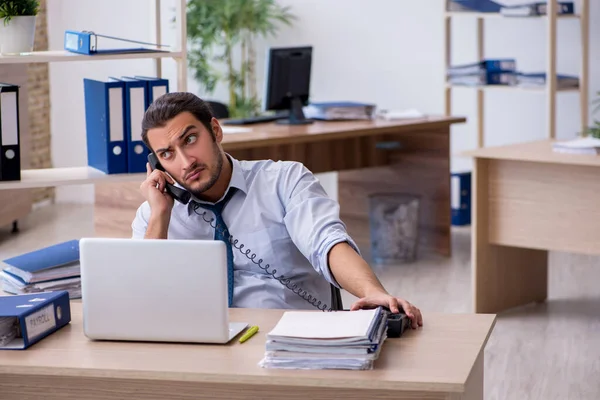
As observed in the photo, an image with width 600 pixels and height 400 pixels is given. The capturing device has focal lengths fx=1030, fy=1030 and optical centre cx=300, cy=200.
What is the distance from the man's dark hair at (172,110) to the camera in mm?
2500

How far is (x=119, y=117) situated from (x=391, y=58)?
13.5 ft

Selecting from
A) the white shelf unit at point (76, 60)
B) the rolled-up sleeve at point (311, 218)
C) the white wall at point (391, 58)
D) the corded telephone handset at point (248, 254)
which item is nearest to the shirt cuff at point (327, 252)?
the rolled-up sleeve at point (311, 218)

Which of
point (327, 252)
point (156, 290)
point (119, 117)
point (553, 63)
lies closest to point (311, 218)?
point (327, 252)

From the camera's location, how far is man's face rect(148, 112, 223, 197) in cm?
250

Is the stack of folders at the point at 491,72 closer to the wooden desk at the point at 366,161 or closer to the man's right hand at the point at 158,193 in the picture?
the wooden desk at the point at 366,161

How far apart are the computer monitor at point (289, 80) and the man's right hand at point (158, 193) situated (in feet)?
8.80

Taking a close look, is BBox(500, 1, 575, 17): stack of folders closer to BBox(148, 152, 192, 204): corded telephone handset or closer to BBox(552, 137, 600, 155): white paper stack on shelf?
BBox(552, 137, 600, 155): white paper stack on shelf

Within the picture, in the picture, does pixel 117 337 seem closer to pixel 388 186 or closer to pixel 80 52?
pixel 80 52

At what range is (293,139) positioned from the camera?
5047 millimetres

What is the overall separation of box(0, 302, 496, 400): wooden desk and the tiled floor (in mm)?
1597

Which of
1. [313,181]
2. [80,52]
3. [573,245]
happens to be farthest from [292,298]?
[573,245]

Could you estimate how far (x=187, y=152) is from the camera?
2514 mm

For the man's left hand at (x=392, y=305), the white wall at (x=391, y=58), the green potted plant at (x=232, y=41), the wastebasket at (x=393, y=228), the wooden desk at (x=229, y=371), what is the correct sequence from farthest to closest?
the green potted plant at (x=232, y=41), the white wall at (x=391, y=58), the wastebasket at (x=393, y=228), the man's left hand at (x=392, y=305), the wooden desk at (x=229, y=371)

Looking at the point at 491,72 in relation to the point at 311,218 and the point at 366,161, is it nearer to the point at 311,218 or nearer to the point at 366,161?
the point at 366,161
